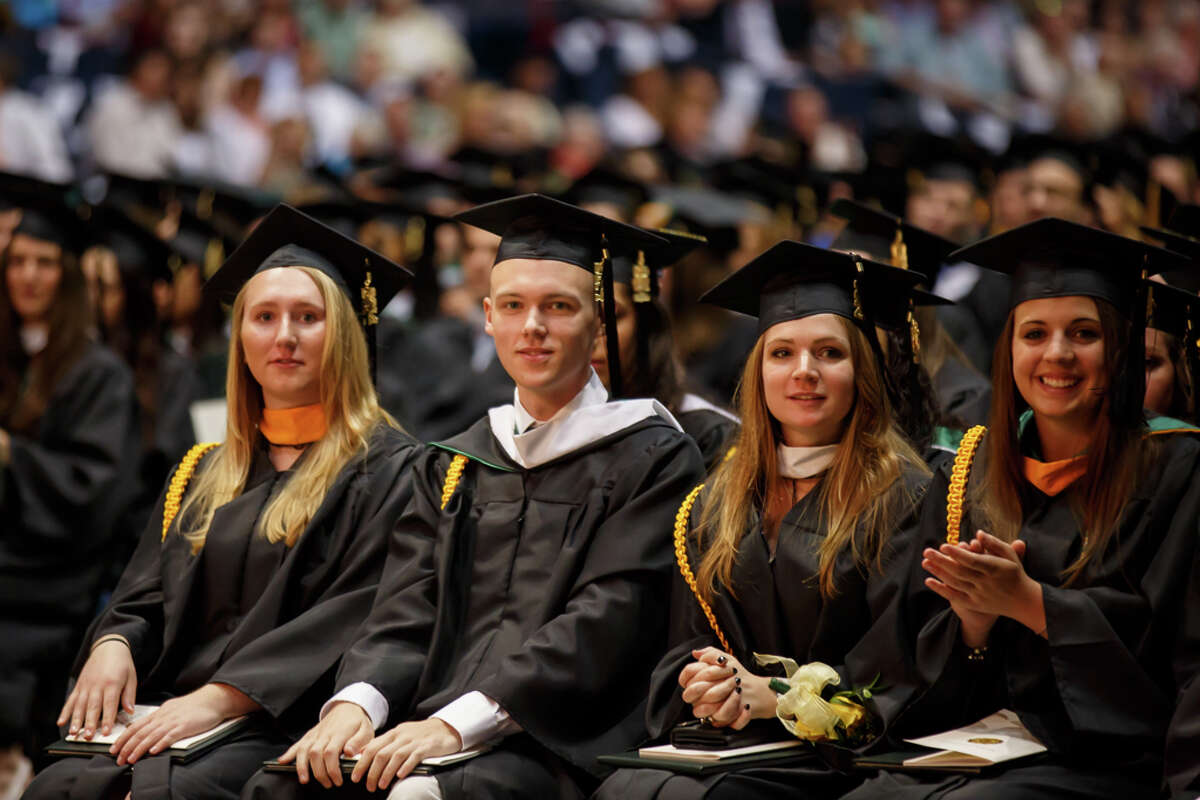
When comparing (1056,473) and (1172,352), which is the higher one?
(1172,352)

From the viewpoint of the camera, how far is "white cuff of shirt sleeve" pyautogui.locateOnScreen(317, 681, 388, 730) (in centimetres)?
348

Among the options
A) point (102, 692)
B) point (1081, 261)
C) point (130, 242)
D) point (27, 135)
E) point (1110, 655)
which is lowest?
point (102, 692)

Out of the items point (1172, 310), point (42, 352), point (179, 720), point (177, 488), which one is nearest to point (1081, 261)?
point (1172, 310)

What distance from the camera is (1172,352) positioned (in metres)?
3.78

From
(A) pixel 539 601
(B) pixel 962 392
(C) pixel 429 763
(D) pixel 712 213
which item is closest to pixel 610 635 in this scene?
(A) pixel 539 601

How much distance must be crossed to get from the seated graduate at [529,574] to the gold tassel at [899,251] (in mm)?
1198

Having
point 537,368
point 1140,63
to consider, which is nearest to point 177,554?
point 537,368

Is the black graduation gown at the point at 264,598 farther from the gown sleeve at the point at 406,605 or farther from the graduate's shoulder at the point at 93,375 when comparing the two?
the graduate's shoulder at the point at 93,375

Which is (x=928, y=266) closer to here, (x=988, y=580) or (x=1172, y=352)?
(x=1172, y=352)

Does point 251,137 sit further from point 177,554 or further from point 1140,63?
point 1140,63

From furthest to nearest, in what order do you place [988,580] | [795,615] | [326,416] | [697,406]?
[697,406], [326,416], [795,615], [988,580]

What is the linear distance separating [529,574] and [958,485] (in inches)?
44.6

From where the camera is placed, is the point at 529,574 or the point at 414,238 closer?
the point at 529,574

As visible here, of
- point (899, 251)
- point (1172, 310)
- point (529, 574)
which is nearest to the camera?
point (1172, 310)
